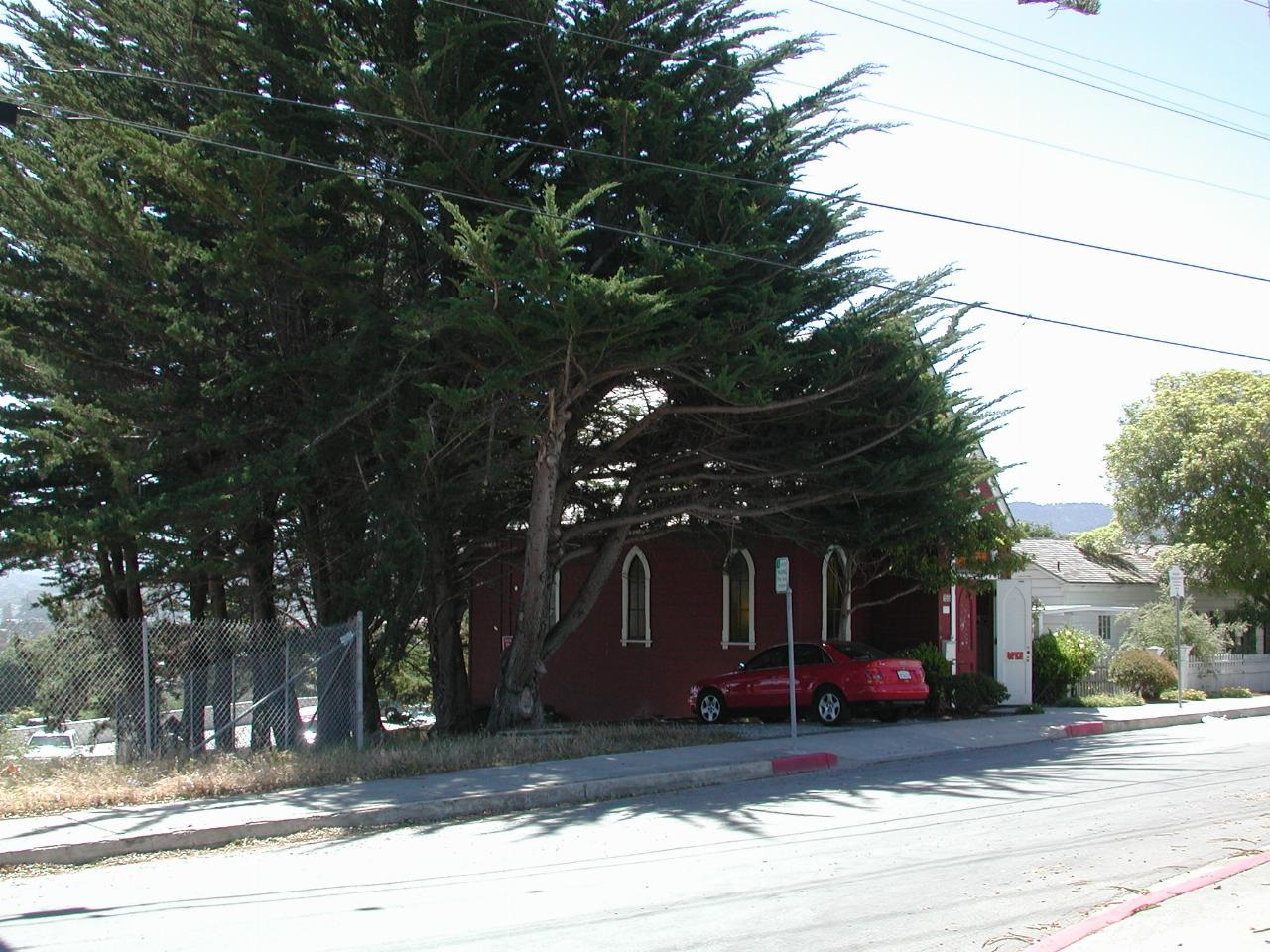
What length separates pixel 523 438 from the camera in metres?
18.7

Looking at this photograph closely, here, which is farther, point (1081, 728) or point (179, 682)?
point (1081, 728)

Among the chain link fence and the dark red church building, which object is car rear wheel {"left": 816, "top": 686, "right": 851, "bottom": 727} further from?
the chain link fence

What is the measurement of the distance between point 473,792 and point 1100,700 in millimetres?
17637

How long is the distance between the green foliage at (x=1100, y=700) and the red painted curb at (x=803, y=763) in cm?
1094

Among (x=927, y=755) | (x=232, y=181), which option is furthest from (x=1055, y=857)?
(x=232, y=181)

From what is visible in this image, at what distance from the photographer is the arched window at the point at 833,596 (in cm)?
2542

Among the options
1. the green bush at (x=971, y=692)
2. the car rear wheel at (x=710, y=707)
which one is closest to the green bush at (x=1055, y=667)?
the green bush at (x=971, y=692)

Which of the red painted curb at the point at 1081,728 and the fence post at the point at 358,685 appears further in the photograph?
the red painted curb at the point at 1081,728

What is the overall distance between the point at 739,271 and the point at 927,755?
8.01 meters

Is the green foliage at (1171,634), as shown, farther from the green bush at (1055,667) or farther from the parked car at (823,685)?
the parked car at (823,685)

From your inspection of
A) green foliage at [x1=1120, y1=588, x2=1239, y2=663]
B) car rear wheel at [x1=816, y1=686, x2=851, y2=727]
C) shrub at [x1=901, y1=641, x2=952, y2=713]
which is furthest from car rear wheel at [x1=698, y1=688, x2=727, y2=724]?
green foliage at [x1=1120, y1=588, x2=1239, y2=663]

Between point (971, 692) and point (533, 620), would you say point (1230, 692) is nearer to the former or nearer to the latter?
→ point (971, 692)

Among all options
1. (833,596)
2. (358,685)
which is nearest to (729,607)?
(833,596)

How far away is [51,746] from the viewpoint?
22.3 m
